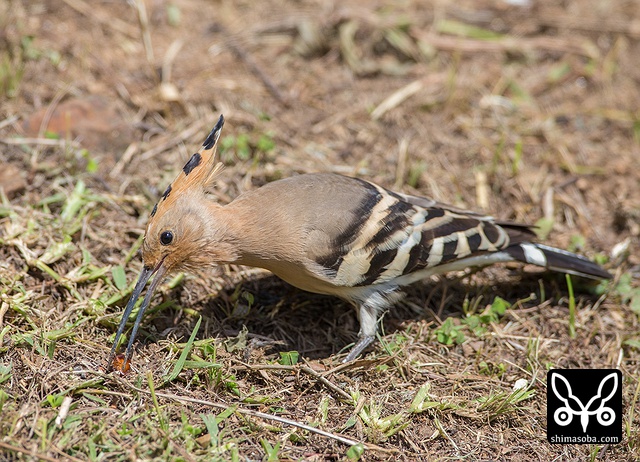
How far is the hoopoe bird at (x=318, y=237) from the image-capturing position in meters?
3.23

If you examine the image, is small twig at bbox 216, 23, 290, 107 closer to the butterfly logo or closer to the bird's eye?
the bird's eye

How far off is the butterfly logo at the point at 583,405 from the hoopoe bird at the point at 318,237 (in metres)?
0.81

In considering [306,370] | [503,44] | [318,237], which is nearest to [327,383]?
[306,370]

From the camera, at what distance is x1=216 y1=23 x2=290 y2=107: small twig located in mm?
5012

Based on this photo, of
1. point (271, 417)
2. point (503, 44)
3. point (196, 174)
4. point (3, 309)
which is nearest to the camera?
point (271, 417)

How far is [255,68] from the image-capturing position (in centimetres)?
522

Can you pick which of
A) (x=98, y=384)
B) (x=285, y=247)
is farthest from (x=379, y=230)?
(x=98, y=384)

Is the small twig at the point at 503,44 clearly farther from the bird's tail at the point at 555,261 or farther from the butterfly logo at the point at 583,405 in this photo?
the butterfly logo at the point at 583,405

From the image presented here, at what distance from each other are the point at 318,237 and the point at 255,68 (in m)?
2.32

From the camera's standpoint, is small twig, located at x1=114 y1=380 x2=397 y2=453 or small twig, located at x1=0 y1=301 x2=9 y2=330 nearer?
small twig, located at x1=114 y1=380 x2=397 y2=453

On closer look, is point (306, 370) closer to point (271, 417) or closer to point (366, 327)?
point (271, 417)

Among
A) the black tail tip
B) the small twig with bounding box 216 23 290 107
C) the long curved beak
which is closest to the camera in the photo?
the long curved beak

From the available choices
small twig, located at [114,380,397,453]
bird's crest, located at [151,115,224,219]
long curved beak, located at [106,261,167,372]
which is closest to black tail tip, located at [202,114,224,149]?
bird's crest, located at [151,115,224,219]

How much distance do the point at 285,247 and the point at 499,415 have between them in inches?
50.3
